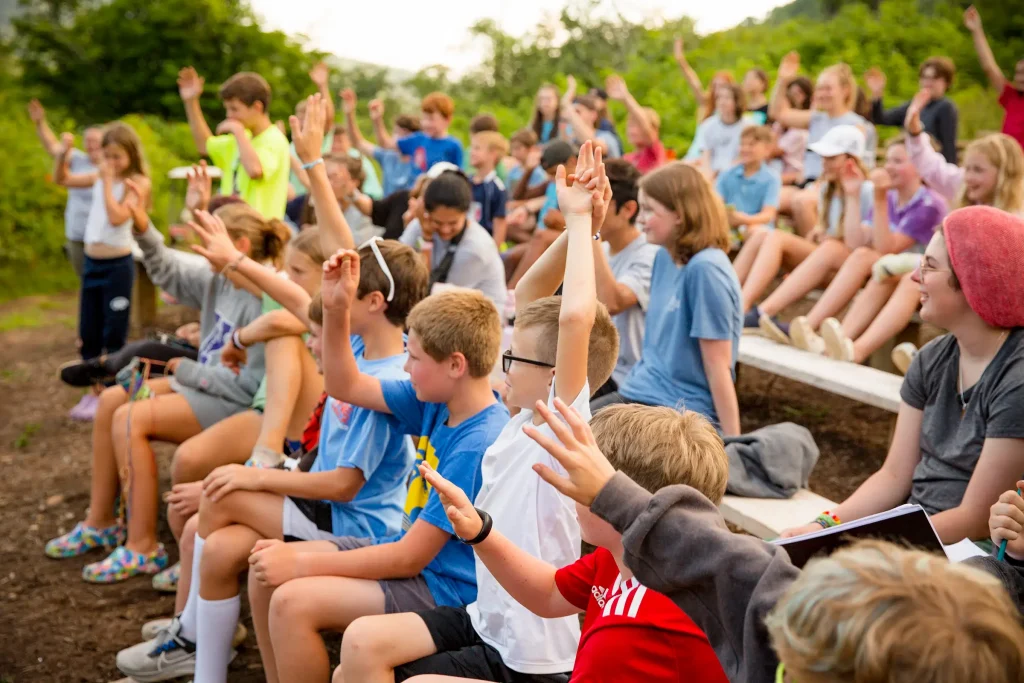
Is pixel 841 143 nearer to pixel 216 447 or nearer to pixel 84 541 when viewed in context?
pixel 216 447

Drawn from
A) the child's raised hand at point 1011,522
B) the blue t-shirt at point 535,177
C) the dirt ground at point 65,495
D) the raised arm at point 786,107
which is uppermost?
the raised arm at point 786,107

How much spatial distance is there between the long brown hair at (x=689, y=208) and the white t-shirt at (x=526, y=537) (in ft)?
4.65

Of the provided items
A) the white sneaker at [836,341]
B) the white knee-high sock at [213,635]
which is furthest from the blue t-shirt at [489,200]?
the white knee-high sock at [213,635]

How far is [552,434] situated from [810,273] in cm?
351

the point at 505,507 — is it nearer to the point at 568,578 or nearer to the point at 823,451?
the point at 568,578

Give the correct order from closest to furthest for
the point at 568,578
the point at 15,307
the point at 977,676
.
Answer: the point at 977,676, the point at 568,578, the point at 15,307

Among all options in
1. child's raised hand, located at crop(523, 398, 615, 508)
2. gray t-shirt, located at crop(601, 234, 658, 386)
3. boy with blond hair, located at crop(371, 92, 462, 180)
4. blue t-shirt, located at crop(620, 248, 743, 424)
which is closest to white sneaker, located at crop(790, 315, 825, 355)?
gray t-shirt, located at crop(601, 234, 658, 386)

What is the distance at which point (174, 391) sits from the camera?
155 inches

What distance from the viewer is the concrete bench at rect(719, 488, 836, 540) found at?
109 inches

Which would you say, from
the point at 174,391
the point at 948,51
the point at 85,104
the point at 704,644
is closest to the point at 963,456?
the point at 704,644

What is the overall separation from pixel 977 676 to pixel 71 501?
14.7 feet

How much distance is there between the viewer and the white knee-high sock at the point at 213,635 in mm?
2820

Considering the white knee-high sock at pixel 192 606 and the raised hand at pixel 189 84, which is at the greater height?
the raised hand at pixel 189 84

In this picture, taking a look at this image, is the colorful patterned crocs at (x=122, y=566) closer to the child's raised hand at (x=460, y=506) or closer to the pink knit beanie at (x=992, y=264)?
the child's raised hand at (x=460, y=506)
